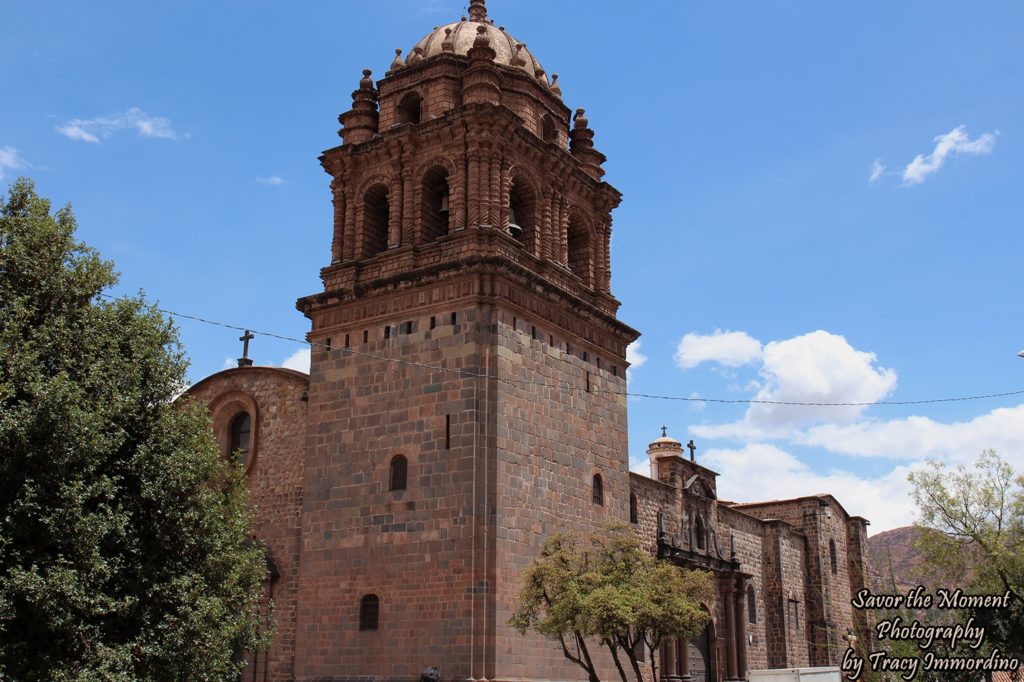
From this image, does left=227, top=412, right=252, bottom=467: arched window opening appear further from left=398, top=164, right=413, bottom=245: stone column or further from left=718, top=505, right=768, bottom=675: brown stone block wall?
left=718, top=505, right=768, bottom=675: brown stone block wall

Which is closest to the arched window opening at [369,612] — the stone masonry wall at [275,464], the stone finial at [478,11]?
the stone masonry wall at [275,464]

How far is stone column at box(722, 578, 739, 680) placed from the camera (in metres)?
33.6

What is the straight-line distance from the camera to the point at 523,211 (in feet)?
88.7

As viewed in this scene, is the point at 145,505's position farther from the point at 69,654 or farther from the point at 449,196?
the point at 449,196

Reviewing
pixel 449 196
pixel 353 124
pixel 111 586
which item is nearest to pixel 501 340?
pixel 449 196

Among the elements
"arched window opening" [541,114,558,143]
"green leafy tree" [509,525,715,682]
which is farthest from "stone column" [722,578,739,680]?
"arched window opening" [541,114,558,143]

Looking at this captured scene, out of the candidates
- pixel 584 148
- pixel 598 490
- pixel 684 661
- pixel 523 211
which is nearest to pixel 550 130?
pixel 584 148

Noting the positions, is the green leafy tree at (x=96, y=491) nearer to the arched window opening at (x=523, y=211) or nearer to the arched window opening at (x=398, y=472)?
the arched window opening at (x=398, y=472)

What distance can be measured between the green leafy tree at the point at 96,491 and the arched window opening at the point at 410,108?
40.7ft

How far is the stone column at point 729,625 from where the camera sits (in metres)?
33.6

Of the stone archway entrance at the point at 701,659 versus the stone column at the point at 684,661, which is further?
the stone archway entrance at the point at 701,659

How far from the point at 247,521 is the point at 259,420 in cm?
651

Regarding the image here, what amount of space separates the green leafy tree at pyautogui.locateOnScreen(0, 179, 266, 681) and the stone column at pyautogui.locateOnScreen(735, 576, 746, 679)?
2013cm

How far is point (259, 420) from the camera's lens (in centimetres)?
2666
